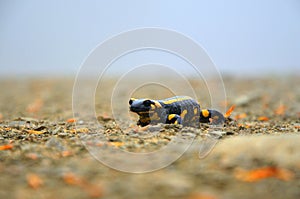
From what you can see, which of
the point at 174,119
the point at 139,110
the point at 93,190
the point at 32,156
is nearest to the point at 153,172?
the point at 93,190

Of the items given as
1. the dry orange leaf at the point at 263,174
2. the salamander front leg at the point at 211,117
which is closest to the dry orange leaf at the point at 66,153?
the dry orange leaf at the point at 263,174

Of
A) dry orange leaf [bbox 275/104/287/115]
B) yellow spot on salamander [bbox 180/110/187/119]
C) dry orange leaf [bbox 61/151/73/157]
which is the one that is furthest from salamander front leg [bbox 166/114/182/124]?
dry orange leaf [bbox 275/104/287/115]

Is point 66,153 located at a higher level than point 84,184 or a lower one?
higher

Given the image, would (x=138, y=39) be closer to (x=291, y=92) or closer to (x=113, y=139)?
(x=113, y=139)

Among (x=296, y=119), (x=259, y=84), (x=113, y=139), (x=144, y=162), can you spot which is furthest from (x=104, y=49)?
(x=259, y=84)

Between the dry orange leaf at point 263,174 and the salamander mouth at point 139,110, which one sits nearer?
the dry orange leaf at point 263,174

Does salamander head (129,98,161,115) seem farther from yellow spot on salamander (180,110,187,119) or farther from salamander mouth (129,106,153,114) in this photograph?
yellow spot on salamander (180,110,187,119)

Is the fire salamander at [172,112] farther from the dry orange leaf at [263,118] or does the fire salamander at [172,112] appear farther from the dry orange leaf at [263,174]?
the dry orange leaf at [263,174]

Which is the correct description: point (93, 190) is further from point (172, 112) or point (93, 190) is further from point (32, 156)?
point (172, 112)
